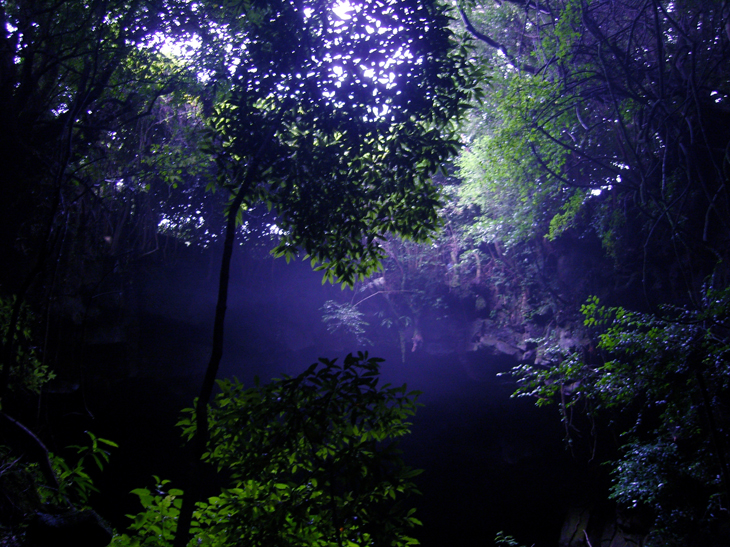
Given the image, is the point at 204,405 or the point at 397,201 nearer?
the point at 204,405

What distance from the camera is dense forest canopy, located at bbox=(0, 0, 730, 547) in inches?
75.2

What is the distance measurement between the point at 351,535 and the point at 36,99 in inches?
212

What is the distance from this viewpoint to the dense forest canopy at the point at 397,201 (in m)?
1.91

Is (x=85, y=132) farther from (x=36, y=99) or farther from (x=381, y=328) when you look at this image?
(x=381, y=328)

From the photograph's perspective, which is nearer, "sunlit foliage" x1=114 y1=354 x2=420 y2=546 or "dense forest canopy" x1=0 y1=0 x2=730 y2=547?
"sunlit foliage" x1=114 y1=354 x2=420 y2=546

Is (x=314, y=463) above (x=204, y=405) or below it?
below

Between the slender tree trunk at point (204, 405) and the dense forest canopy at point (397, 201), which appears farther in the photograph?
the dense forest canopy at point (397, 201)

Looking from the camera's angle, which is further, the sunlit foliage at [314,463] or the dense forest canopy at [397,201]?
the dense forest canopy at [397,201]

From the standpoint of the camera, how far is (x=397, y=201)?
228 centimetres

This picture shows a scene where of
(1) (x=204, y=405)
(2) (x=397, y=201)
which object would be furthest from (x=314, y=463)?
(2) (x=397, y=201)

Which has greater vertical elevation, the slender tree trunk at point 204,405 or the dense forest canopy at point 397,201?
the dense forest canopy at point 397,201

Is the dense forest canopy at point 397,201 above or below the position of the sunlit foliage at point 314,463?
above

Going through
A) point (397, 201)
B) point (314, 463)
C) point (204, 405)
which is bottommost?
point (314, 463)

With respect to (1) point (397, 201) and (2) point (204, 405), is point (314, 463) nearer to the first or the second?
(2) point (204, 405)
